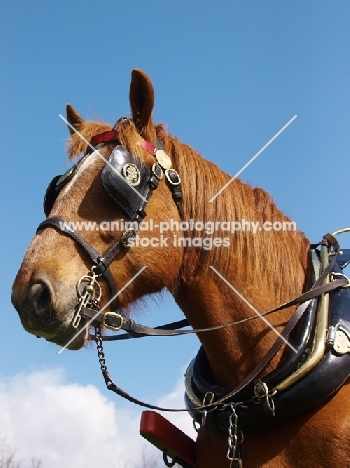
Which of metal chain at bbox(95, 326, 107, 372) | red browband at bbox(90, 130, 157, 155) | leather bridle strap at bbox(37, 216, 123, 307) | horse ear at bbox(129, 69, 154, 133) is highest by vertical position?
horse ear at bbox(129, 69, 154, 133)

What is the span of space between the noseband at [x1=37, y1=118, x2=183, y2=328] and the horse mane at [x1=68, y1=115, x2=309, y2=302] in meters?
0.09

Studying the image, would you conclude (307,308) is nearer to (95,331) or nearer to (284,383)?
(284,383)

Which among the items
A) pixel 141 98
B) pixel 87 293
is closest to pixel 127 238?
pixel 87 293

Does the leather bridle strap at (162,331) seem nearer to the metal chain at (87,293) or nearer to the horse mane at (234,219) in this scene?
the metal chain at (87,293)

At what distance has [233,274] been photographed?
343cm

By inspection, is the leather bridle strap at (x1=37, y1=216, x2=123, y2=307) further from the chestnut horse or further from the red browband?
the red browband

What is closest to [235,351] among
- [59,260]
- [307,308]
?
[307,308]

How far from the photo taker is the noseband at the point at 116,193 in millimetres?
3121

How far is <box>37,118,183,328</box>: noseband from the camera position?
10.2 ft

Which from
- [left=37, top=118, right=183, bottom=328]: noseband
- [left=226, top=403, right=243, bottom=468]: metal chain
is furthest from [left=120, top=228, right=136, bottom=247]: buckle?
[left=226, top=403, right=243, bottom=468]: metal chain

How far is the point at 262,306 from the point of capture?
131 inches

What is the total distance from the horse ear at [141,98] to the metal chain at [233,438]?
1961 millimetres

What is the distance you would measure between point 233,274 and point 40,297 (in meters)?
1.24

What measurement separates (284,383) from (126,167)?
1632mm
